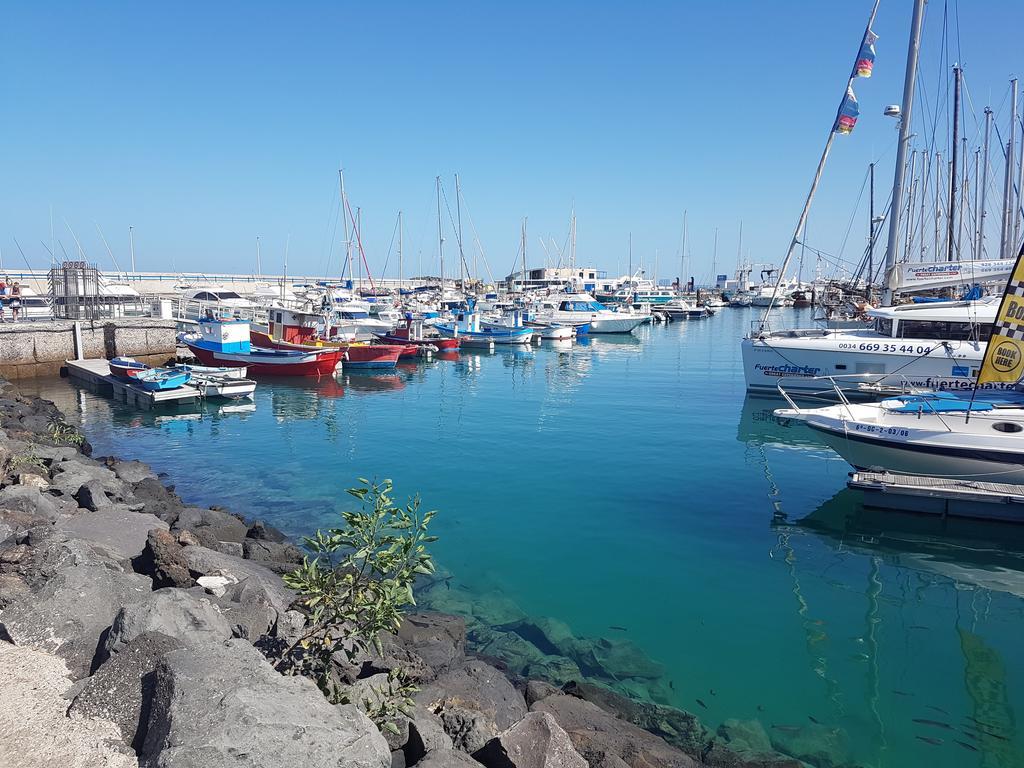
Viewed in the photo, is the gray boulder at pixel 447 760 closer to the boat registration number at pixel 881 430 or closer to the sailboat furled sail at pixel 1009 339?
the boat registration number at pixel 881 430

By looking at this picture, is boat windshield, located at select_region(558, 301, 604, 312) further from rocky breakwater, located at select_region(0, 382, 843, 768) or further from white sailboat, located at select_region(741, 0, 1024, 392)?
rocky breakwater, located at select_region(0, 382, 843, 768)

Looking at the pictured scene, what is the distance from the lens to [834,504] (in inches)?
633

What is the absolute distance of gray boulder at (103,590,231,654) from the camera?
5.77 meters

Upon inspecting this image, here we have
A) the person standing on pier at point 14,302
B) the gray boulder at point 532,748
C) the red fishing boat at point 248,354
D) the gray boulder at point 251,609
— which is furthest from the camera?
the person standing on pier at point 14,302

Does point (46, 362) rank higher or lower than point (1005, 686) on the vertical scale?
higher

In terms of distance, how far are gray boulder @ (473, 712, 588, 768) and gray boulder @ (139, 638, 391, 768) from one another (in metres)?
1.13

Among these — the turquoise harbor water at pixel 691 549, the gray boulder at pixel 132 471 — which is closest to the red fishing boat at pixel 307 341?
the turquoise harbor water at pixel 691 549

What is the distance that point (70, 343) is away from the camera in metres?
35.4

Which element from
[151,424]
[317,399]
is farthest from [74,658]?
[317,399]

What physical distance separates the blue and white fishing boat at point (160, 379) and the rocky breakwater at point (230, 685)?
17544 millimetres

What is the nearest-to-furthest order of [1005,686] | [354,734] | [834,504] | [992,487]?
[354,734]
[1005,686]
[992,487]
[834,504]

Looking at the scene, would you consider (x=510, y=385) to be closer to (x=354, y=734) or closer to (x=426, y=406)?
(x=426, y=406)

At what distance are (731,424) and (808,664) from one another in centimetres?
1581

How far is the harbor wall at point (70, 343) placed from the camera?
33.3m
